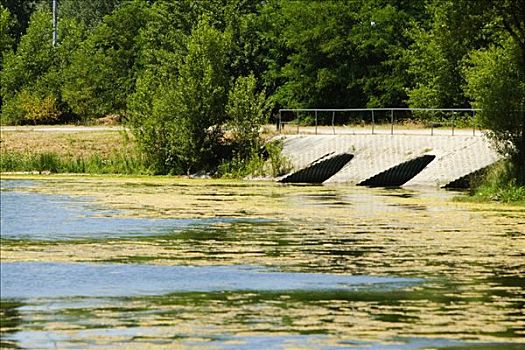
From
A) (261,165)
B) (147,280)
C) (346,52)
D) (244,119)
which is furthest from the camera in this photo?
(346,52)

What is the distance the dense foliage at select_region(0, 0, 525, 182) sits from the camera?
5215 cm

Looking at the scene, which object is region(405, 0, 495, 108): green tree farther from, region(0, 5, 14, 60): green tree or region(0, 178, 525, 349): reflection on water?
region(0, 5, 14, 60): green tree

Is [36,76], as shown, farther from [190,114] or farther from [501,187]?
[501,187]

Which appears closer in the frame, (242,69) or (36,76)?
(242,69)

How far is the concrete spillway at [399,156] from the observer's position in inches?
2146

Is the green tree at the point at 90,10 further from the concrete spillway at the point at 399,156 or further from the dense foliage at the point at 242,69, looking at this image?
the concrete spillway at the point at 399,156

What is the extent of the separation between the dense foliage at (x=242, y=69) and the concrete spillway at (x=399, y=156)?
2107 mm

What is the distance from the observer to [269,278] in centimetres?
2452

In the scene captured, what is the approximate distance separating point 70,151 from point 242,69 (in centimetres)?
1993

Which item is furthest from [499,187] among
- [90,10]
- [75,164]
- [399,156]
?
[90,10]

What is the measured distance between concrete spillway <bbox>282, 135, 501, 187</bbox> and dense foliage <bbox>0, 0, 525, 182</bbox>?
2.11 m

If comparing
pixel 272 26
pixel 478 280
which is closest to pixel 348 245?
pixel 478 280

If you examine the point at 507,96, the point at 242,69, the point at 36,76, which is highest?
the point at 242,69

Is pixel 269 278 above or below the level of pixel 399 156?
below
